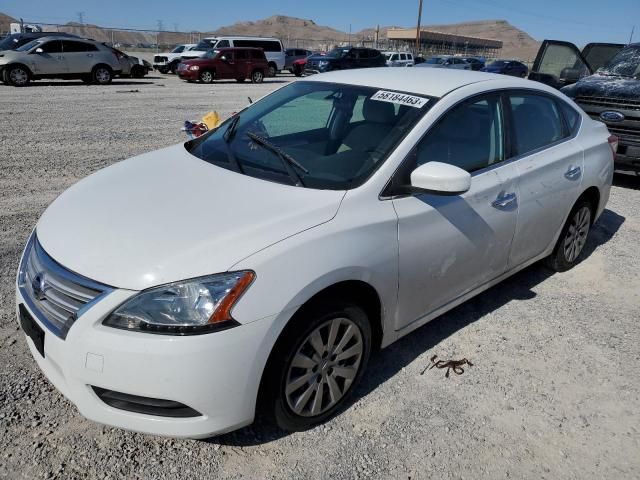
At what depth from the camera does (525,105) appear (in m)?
3.91

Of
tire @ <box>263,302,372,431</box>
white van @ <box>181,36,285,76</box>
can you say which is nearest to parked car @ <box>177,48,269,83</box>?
white van @ <box>181,36,285,76</box>

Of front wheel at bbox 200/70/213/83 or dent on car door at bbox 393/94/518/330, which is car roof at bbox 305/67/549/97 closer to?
dent on car door at bbox 393/94/518/330

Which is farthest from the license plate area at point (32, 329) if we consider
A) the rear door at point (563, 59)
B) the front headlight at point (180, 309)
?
the rear door at point (563, 59)

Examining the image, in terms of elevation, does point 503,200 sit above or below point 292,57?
below

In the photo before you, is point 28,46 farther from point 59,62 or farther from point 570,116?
point 570,116

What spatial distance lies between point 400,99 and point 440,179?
0.77 meters

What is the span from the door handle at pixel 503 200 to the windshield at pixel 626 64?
19.4 ft

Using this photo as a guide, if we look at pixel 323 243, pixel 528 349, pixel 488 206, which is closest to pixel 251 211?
pixel 323 243

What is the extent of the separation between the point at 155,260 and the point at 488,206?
2.05 meters

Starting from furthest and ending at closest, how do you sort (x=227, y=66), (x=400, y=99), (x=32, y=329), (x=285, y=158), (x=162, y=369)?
(x=227, y=66) → (x=400, y=99) → (x=285, y=158) → (x=32, y=329) → (x=162, y=369)

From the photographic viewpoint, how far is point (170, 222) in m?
2.50

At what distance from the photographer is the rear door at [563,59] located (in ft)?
30.6

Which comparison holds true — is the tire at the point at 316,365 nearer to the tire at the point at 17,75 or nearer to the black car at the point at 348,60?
the tire at the point at 17,75

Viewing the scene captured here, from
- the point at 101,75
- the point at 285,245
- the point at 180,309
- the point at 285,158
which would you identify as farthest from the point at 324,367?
the point at 101,75
